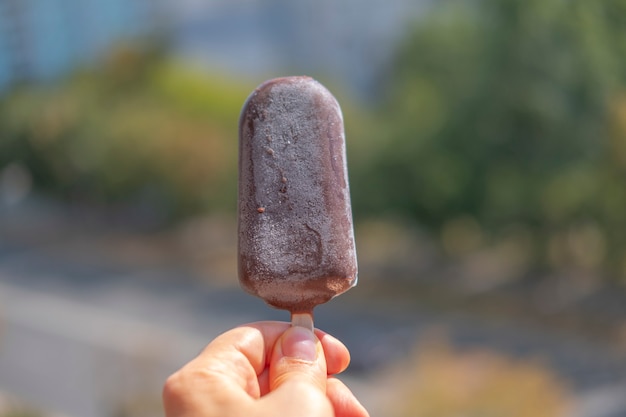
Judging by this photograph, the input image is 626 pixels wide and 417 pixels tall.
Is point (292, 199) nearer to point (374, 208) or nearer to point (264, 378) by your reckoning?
point (264, 378)

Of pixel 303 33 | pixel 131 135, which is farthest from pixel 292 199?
pixel 303 33

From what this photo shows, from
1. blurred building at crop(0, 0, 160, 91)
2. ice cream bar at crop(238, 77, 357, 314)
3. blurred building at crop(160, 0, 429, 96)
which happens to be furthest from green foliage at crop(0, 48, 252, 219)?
ice cream bar at crop(238, 77, 357, 314)

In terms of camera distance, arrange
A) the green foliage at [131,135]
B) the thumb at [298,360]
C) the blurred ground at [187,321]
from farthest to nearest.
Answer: the green foliage at [131,135] < the blurred ground at [187,321] < the thumb at [298,360]

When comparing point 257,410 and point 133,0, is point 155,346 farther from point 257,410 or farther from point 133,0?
point 133,0

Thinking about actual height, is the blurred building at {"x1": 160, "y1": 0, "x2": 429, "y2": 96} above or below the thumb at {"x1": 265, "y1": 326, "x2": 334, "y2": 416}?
above

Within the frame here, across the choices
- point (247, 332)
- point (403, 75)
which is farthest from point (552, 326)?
point (247, 332)

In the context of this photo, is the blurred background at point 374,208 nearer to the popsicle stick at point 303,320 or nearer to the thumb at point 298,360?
the popsicle stick at point 303,320

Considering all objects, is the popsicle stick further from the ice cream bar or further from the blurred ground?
the blurred ground

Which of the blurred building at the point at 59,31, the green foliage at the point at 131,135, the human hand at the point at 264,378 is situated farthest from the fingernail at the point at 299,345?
the blurred building at the point at 59,31
